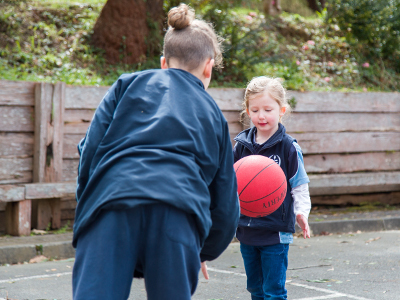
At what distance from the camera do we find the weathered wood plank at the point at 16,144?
21.1 feet

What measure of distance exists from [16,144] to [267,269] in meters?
4.17

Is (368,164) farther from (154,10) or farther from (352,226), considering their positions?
(154,10)

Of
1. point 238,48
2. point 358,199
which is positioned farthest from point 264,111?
point 238,48

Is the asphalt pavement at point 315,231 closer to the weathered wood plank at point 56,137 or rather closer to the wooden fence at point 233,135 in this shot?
the wooden fence at point 233,135

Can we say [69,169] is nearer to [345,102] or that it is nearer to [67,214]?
[67,214]

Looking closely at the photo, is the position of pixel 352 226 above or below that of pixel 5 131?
below

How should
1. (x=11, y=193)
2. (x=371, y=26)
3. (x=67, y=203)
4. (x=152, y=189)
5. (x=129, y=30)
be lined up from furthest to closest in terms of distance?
(x=371, y=26)
(x=129, y=30)
(x=67, y=203)
(x=11, y=193)
(x=152, y=189)

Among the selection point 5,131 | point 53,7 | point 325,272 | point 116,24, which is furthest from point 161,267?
point 53,7

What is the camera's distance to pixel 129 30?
32.0ft

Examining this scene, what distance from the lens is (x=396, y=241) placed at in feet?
23.1

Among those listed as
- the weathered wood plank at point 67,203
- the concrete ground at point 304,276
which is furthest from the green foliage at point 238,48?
the concrete ground at point 304,276

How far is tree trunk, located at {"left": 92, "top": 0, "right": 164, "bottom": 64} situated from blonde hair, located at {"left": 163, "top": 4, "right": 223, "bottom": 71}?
7.49 metres

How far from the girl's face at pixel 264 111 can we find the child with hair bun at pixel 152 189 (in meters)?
1.42

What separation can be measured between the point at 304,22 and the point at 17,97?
30.9 ft
